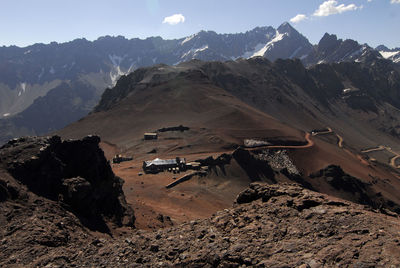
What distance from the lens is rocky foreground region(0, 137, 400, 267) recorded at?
9711 mm

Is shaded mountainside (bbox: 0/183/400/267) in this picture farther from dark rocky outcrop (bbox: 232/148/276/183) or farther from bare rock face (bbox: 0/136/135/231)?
dark rocky outcrop (bbox: 232/148/276/183)

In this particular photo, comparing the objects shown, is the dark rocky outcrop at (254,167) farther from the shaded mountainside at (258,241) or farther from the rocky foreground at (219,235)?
the shaded mountainside at (258,241)

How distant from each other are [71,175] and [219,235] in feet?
44.0

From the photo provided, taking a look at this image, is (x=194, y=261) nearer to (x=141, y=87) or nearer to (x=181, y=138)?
(x=181, y=138)

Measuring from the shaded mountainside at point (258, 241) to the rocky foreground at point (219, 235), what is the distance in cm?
2

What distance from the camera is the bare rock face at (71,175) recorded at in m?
18.7

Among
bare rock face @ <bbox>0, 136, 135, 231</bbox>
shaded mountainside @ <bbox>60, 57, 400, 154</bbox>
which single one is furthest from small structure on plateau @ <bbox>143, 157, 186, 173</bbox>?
shaded mountainside @ <bbox>60, 57, 400, 154</bbox>

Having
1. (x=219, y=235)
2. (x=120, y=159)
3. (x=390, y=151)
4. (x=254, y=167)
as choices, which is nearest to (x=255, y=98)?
(x=390, y=151)

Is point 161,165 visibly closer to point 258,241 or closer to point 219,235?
point 219,235

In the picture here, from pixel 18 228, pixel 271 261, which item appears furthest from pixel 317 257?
pixel 18 228

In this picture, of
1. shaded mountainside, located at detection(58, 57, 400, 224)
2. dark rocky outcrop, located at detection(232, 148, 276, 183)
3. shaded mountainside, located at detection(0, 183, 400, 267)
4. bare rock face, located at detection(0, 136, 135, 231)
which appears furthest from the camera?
shaded mountainside, located at detection(58, 57, 400, 224)

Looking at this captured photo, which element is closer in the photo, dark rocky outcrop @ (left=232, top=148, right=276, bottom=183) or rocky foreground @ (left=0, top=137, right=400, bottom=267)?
rocky foreground @ (left=0, top=137, right=400, bottom=267)

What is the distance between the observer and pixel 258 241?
10883 mm

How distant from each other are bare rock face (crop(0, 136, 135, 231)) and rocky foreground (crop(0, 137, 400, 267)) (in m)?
0.12
